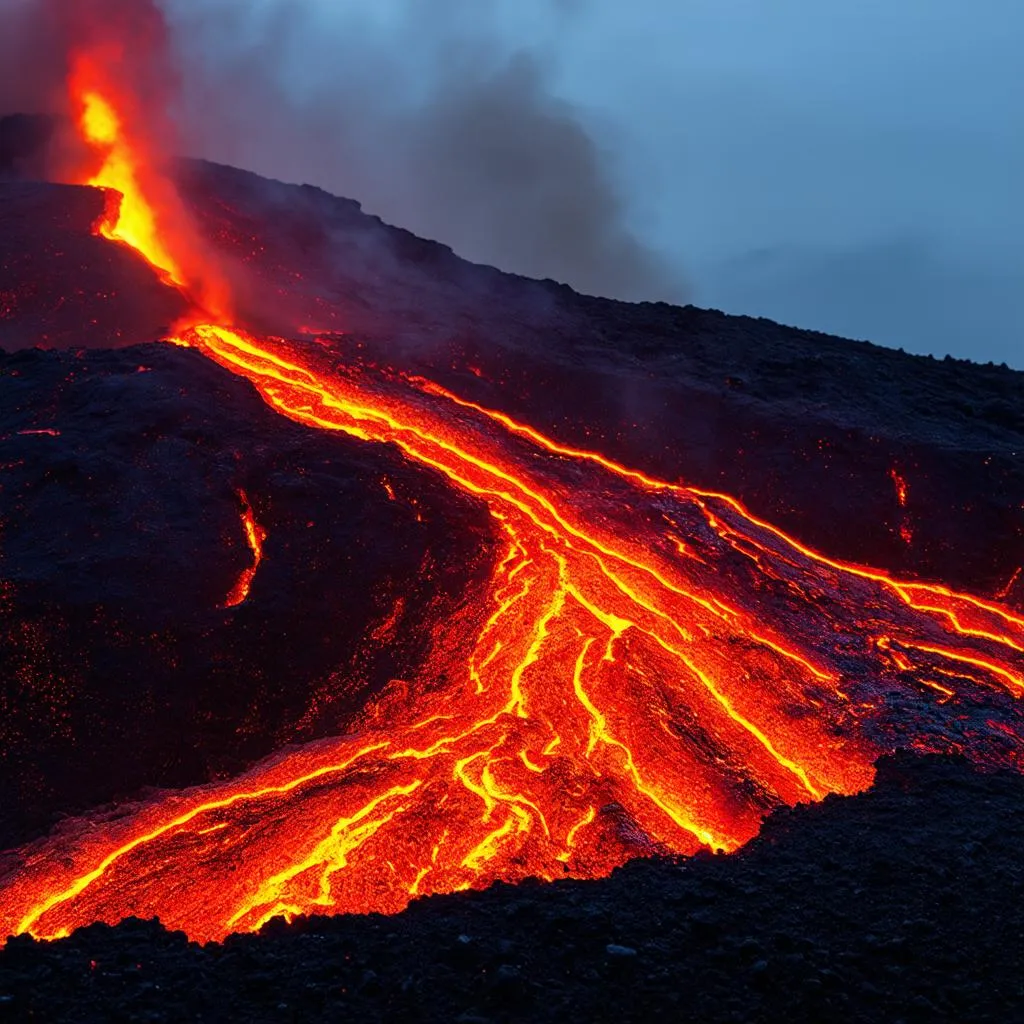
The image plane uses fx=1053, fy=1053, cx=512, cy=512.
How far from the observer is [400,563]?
28.7 ft

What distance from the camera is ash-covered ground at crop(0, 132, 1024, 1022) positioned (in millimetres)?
4398

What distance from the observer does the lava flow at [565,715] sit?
5.93m

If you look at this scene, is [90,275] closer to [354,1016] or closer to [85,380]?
[85,380]

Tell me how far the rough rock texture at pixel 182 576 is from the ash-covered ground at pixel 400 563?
25mm

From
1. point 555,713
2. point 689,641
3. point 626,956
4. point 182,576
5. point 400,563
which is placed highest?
point 400,563

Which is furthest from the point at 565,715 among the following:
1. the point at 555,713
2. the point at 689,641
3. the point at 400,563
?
the point at 400,563

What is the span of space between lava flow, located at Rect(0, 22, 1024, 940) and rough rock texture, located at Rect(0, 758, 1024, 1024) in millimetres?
847

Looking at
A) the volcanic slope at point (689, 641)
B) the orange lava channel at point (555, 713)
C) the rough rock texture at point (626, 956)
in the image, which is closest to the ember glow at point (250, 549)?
the volcanic slope at point (689, 641)

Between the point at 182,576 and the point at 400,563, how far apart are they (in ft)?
5.68

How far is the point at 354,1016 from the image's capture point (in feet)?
13.5

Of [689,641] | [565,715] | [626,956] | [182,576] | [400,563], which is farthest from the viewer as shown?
[400,563]

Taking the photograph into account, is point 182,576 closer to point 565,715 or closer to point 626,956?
point 565,715

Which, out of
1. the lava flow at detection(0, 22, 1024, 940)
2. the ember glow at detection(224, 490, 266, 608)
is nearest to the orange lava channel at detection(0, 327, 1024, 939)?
the lava flow at detection(0, 22, 1024, 940)

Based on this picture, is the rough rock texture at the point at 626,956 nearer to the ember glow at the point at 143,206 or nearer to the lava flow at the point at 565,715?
the lava flow at the point at 565,715
